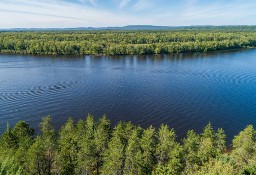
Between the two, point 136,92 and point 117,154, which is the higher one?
point 117,154

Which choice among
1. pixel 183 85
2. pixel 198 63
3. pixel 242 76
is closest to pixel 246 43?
pixel 198 63

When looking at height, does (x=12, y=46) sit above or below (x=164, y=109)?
above

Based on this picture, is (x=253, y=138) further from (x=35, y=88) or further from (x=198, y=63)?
(x=198, y=63)

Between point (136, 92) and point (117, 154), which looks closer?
point (117, 154)

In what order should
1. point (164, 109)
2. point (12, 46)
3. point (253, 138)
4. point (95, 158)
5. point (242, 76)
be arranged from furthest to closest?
point (12, 46)
point (242, 76)
point (164, 109)
point (253, 138)
point (95, 158)

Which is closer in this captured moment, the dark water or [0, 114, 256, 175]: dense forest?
[0, 114, 256, 175]: dense forest

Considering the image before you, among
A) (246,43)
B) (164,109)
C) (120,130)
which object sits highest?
(246,43)

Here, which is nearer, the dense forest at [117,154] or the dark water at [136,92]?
the dense forest at [117,154]

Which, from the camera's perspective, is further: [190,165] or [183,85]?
[183,85]
